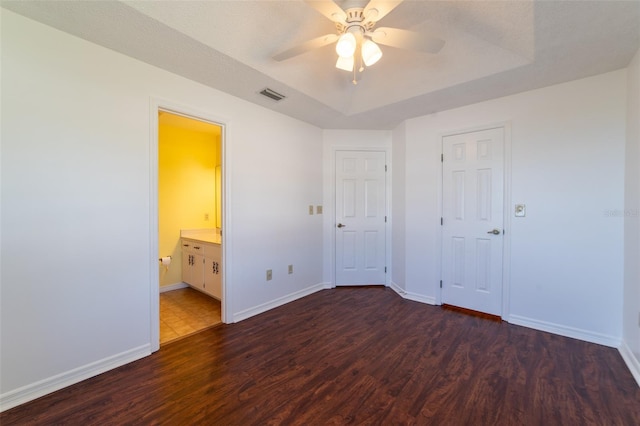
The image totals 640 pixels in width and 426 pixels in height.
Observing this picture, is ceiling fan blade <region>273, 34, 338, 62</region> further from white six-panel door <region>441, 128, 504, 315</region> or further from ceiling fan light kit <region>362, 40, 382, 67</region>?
white six-panel door <region>441, 128, 504, 315</region>

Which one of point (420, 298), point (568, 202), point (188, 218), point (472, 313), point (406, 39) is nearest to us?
point (406, 39)

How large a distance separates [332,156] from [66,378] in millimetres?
3518

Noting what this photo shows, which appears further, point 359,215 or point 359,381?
point 359,215

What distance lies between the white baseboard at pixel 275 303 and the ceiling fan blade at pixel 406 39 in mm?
2818

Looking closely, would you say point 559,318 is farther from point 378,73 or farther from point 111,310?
point 111,310

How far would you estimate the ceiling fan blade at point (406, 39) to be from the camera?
65.2 inches

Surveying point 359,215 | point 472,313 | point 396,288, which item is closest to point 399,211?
point 359,215

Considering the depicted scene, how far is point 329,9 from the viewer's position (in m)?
1.57

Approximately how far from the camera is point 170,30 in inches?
70.8

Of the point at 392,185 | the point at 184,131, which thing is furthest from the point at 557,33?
the point at 184,131

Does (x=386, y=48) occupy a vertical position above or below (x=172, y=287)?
above

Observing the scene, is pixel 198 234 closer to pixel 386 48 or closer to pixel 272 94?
pixel 272 94

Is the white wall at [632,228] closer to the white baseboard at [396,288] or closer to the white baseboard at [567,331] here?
the white baseboard at [567,331]

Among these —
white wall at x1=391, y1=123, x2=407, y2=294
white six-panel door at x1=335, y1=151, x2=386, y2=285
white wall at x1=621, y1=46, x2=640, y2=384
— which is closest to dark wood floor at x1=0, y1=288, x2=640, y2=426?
white wall at x1=621, y1=46, x2=640, y2=384
